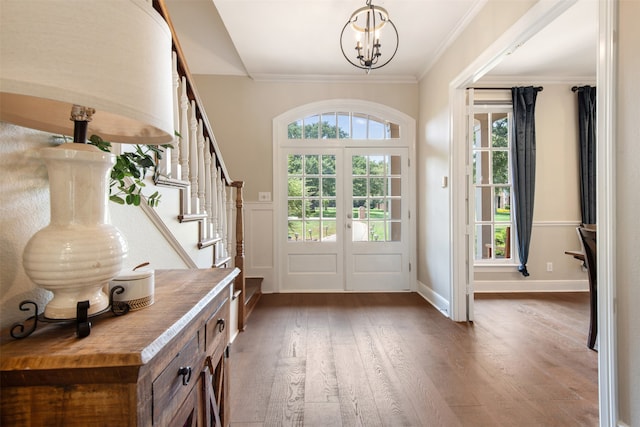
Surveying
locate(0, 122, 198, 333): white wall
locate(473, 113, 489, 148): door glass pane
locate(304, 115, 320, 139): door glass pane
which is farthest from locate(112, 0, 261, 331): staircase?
locate(473, 113, 489, 148): door glass pane

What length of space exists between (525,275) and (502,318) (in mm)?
1225

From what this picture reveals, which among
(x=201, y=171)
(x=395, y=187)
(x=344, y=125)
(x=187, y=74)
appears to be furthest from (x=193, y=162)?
(x=395, y=187)

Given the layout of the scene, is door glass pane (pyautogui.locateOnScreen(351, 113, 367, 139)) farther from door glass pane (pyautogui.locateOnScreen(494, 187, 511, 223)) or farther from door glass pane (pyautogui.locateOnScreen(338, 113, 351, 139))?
door glass pane (pyautogui.locateOnScreen(494, 187, 511, 223))

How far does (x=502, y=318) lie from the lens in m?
3.06

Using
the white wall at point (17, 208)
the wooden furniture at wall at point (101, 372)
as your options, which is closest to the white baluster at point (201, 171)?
the white wall at point (17, 208)

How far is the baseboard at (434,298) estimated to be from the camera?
10.4 ft

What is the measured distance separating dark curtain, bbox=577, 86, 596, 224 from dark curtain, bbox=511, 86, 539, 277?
61cm

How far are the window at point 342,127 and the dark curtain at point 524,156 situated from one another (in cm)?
150

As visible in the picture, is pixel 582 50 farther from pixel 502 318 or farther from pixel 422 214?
pixel 502 318

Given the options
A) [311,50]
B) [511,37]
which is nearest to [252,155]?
[311,50]

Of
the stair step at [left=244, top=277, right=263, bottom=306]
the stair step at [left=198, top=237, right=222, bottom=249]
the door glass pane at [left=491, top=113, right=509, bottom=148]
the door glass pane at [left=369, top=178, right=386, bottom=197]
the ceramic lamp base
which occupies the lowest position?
the stair step at [left=244, top=277, right=263, bottom=306]

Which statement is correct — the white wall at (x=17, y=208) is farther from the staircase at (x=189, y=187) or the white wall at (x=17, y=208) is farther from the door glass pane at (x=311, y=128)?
the door glass pane at (x=311, y=128)

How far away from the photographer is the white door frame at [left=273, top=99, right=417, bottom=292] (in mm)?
3938

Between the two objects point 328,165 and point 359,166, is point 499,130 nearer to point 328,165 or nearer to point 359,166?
point 359,166
